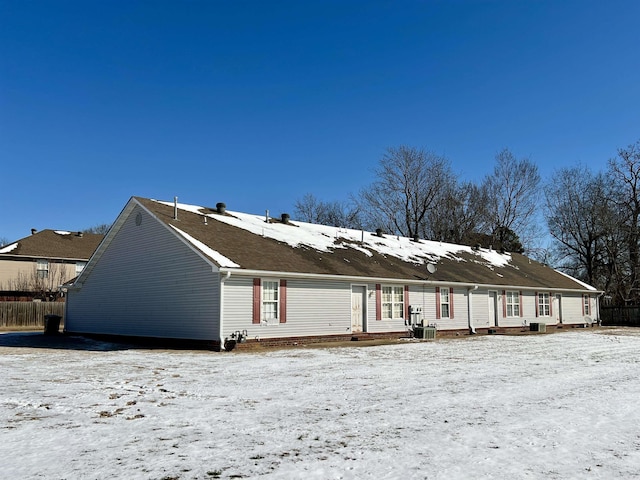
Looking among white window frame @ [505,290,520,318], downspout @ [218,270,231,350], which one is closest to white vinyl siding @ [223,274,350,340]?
downspout @ [218,270,231,350]

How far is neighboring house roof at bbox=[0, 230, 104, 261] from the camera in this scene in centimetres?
4256

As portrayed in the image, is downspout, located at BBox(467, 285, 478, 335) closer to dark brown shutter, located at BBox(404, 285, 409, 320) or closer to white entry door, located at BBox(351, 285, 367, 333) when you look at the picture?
dark brown shutter, located at BBox(404, 285, 409, 320)

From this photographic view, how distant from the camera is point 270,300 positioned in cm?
1986

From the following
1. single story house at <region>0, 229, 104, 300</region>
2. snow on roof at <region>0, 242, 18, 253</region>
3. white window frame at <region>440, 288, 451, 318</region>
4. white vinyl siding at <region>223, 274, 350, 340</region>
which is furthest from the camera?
snow on roof at <region>0, 242, 18, 253</region>

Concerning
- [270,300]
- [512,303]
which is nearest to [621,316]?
[512,303]

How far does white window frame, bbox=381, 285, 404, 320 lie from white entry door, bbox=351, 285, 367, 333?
1323mm

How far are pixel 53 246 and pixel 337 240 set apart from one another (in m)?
28.1

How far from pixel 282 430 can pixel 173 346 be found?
13697 millimetres

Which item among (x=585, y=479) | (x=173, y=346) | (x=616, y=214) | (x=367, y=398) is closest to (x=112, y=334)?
(x=173, y=346)

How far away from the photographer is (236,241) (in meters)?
21.6

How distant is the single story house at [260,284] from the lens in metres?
19.1

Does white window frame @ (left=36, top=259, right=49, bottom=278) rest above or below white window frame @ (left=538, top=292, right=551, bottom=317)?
above

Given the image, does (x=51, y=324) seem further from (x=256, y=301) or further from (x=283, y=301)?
(x=283, y=301)

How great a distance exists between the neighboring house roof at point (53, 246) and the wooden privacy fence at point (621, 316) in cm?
4147
